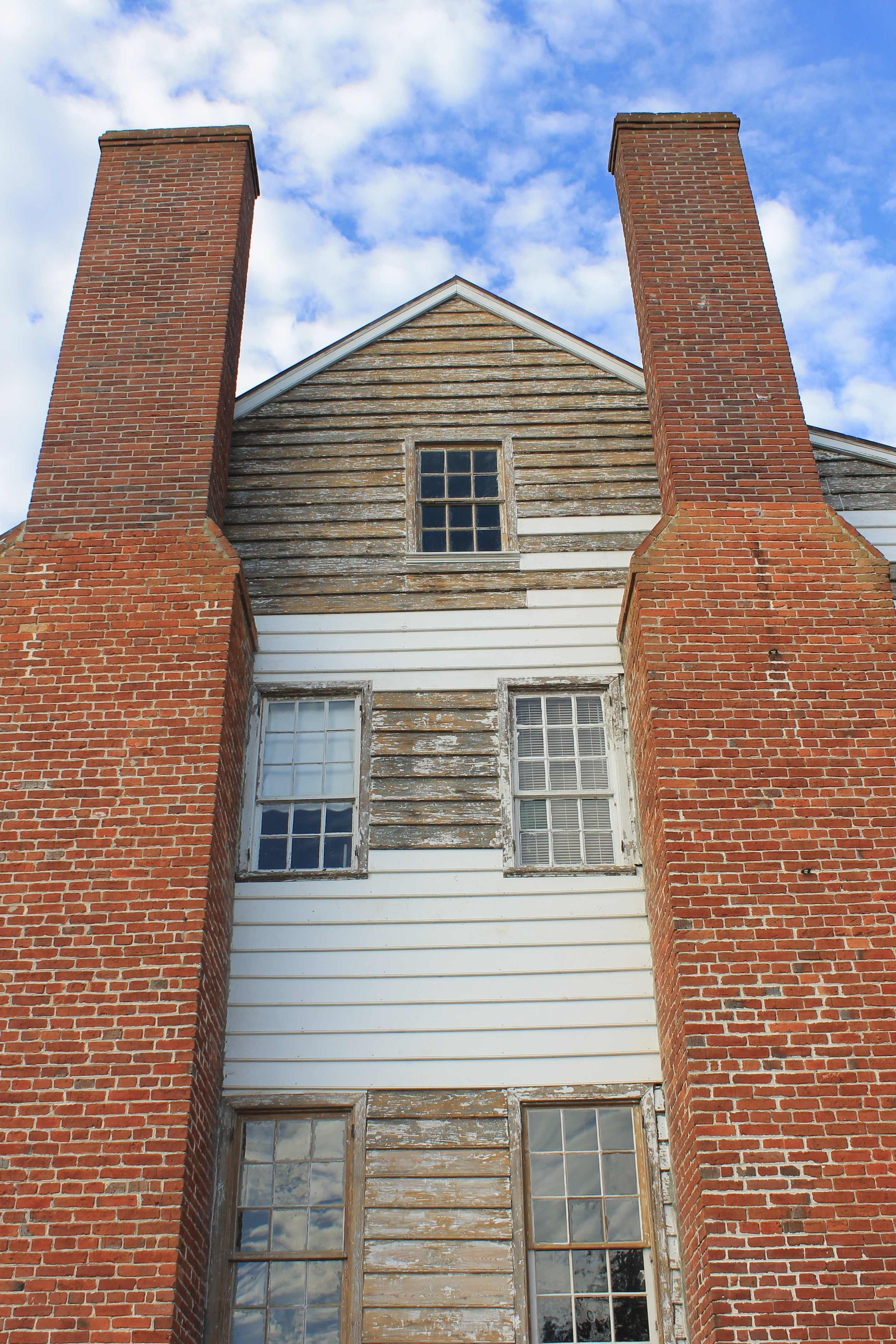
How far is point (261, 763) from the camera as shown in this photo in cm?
932

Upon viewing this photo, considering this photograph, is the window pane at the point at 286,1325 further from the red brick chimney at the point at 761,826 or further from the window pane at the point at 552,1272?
the red brick chimney at the point at 761,826

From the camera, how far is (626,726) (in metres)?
9.27

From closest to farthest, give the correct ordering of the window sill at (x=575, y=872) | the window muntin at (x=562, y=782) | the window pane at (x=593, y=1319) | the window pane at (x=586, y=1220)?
the window pane at (x=593, y=1319) → the window pane at (x=586, y=1220) → the window sill at (x=575, y=872) → the window muntin at (x=562, y=782)

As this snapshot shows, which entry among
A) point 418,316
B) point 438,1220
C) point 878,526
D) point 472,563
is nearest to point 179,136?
point 418,316

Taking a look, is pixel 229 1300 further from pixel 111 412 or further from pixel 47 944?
pixel 111 412

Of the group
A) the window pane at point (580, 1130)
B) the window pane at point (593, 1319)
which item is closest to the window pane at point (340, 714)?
the window pane at point (580, 1130)

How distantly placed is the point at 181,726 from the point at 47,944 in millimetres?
1720

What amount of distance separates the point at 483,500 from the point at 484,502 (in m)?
0.02

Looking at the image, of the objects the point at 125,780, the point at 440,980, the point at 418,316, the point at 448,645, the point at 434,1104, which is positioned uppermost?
the point at 418,316

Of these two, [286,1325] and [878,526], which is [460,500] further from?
[286,1325]

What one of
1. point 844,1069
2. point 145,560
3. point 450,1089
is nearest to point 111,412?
point 145,560

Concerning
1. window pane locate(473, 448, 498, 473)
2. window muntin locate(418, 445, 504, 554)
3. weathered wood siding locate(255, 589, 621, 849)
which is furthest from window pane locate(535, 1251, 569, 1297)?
window pane locate(473, 448, 498, 473)

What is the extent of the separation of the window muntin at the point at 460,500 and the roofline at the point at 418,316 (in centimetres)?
140

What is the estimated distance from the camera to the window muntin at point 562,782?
890 cm
